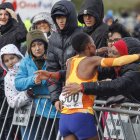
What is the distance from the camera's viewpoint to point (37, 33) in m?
10.8

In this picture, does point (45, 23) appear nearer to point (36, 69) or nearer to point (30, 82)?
point (36, 69)

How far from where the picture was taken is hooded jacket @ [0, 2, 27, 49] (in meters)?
11.9

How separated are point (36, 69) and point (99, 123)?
138 cm

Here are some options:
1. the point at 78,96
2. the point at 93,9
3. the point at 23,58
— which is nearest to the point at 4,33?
the point at 23,58

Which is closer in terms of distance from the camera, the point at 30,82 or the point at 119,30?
the point at 30,82

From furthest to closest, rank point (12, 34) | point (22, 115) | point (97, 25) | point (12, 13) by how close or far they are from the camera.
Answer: point (12, 13) < point (12, 34) < point (22, 115) < point (97, 25)

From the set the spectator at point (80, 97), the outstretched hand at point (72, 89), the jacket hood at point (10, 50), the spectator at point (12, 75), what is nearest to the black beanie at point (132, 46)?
the spectator at point (80, 97)

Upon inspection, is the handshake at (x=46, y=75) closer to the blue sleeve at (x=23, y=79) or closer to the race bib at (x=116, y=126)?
the blue sleeve at (x=23, y=79)

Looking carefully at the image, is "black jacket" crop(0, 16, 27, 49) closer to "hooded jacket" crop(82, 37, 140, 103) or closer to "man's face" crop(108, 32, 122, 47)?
"man's face" crop(108, 32, 122, 47)

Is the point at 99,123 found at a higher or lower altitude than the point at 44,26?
lower

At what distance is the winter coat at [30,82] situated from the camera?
411 inches

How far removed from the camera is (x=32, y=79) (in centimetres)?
1038

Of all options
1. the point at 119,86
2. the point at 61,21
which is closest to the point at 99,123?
the point at 119,86

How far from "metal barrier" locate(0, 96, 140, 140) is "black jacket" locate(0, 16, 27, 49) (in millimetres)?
1085
